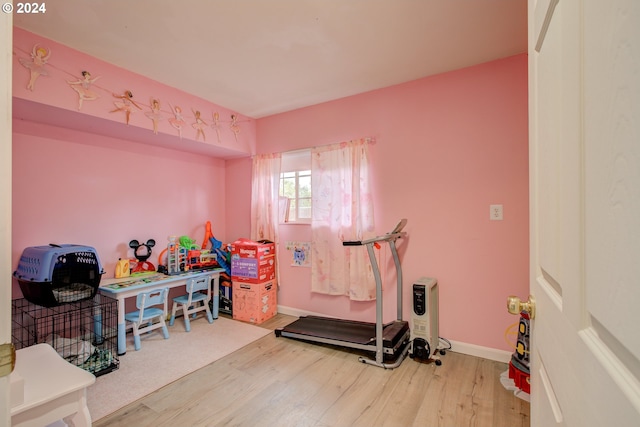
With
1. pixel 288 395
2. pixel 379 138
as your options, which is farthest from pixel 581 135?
pixel 379 138

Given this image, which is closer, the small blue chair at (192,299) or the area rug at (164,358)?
the area rug at (164,358)

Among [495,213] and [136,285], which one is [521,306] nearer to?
[495,213]

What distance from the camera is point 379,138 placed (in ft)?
9.88

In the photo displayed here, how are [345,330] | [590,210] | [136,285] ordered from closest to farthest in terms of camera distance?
[590,210] → [136,285] → [345,330]

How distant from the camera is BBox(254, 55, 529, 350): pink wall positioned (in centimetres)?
240

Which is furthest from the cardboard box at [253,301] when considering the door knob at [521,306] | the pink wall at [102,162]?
the door knob at [521,306]

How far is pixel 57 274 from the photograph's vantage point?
2242 millimetres

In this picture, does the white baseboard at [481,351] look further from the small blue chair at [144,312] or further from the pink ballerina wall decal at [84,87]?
the pink ballerina wall decal at [84,87]

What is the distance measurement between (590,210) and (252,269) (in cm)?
329

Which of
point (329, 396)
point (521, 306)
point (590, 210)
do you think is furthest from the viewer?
point (329, 396)

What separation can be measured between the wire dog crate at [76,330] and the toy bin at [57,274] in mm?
132

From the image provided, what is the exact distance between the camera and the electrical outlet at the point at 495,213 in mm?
2449

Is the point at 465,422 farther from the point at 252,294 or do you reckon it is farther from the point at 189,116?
the point at 189,116

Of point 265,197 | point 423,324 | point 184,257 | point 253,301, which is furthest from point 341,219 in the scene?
point 184,257
